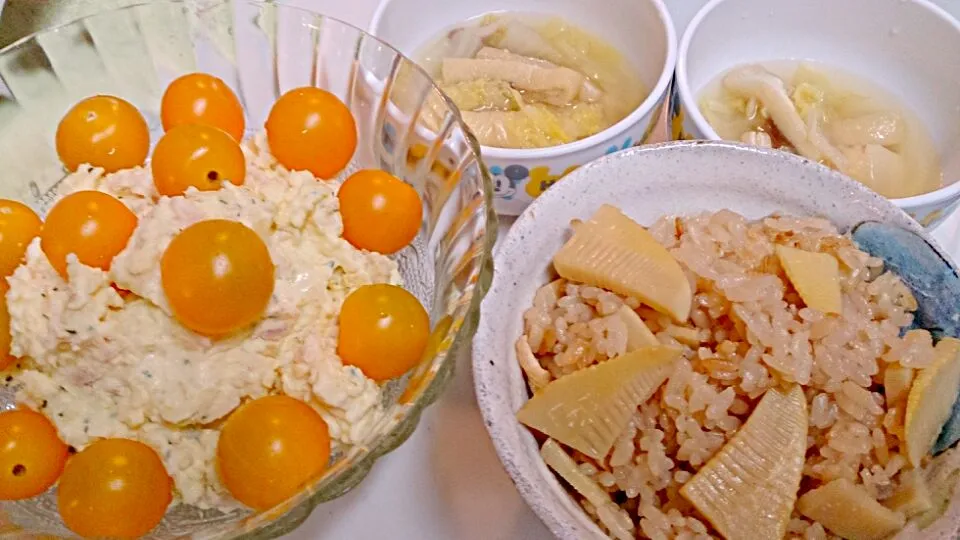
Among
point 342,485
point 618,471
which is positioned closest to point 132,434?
→ point 342,485

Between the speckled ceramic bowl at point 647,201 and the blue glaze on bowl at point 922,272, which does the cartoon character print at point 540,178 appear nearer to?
the speckled ceramic bowl at point 647,201

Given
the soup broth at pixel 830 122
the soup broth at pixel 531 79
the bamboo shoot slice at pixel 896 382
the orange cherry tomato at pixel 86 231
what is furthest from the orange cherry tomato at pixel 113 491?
the soup broth at pixel 830 122

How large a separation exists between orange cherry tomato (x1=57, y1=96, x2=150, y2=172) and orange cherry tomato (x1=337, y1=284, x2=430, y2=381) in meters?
0.32

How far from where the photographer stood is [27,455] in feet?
2.32

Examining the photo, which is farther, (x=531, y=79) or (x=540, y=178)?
(x=531, y=79)

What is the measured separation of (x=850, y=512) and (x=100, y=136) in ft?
2.61

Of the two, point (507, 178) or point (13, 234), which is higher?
point (13, 234)

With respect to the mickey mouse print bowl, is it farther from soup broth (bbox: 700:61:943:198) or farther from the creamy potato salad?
the creamy potato salad

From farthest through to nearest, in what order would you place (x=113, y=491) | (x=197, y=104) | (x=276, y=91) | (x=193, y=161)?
(x=276, y=91) → (x=197, y=104) → (x=193, y=161) → (x=113, y=491)

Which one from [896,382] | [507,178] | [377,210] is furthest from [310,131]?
[896,382]

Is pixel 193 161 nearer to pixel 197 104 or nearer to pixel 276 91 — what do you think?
pixel 197 104

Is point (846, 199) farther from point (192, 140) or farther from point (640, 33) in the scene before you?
point (192, 140)

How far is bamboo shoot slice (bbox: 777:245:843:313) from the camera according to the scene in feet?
2.57

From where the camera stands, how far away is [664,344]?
77 centimetres
